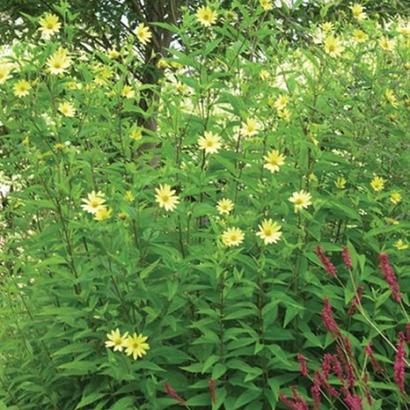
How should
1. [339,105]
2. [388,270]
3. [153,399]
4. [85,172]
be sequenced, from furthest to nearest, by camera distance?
[339,105] < [85,172] < [153,399] < [388,270]

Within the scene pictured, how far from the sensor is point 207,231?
278cm

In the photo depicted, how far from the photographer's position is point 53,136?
2910 millimetres

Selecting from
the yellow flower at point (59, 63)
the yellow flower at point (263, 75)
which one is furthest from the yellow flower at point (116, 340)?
the yellow flower at point (263, 75)

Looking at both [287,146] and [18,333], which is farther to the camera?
[18,333]

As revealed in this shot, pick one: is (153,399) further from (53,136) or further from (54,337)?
(53,136)

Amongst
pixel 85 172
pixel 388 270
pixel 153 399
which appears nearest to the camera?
pixel 388 270

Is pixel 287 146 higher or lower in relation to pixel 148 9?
higher

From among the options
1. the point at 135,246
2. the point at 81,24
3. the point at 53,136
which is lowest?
the point at 81,24

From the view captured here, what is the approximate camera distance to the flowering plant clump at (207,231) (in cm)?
262

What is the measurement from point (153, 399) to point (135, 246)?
0.50 meters

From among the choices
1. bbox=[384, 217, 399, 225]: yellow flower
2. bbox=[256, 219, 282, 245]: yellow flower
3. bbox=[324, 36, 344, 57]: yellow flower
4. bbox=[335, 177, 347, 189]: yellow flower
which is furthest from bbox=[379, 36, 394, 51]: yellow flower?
bbox=[256, 219, 282, 245]: yellow flower

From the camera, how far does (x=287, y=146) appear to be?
2.89 metres

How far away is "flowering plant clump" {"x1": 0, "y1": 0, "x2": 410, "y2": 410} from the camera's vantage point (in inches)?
103

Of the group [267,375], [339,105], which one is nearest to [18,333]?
[267,375]
